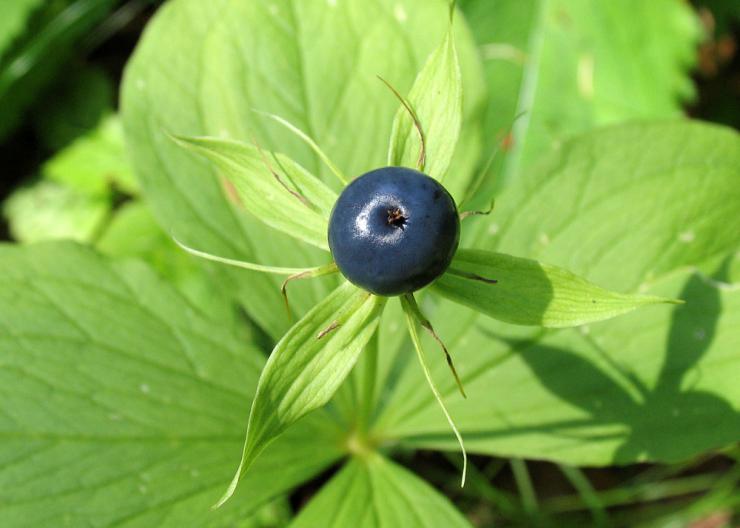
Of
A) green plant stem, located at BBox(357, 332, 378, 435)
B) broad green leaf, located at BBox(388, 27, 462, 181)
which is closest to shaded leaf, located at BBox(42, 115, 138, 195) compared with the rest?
green plant stem, located at BBox(357, 332, 378, 435)

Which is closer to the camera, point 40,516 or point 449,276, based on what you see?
point 449,276

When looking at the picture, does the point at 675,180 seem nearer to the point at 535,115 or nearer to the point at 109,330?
the point at 535,115

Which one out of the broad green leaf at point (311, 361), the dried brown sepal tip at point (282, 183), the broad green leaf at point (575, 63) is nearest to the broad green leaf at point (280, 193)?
the dried brown sepal tip at point (282, 183)

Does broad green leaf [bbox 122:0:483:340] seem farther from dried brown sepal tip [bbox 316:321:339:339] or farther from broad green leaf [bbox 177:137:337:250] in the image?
dried brown sepal tip [bbox 316:321:339:339]

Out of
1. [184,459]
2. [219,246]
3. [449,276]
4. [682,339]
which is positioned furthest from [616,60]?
[184,459]

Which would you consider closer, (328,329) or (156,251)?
(328,329)

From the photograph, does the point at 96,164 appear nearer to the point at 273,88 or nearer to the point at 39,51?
the point at 39,51

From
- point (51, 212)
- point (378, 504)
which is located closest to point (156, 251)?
point (51, 212)
